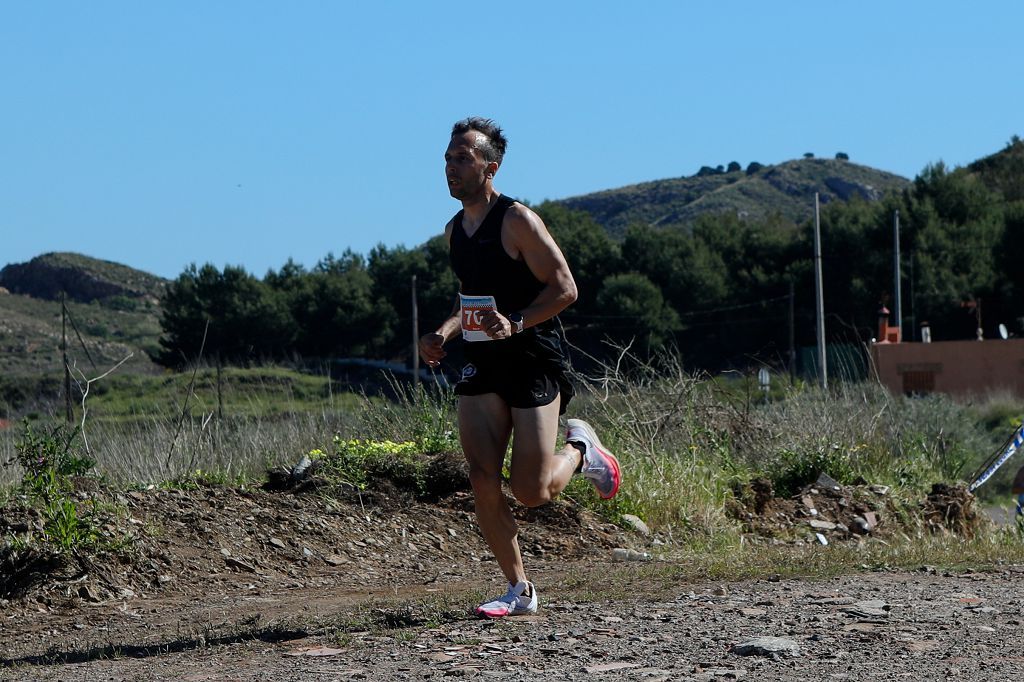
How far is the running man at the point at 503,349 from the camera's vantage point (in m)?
5.16

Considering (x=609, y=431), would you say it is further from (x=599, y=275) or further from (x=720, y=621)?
(x=599, y=275)

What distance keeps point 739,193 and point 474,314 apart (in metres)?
110

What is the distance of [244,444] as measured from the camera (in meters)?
10.0

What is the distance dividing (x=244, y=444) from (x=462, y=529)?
8.54ft

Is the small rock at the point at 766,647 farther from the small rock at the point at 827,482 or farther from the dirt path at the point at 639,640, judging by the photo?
the small rock at the point at 827,482

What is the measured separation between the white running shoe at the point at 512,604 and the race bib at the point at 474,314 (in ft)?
3.28

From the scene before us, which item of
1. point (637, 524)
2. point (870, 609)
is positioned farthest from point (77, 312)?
point (870, 609)

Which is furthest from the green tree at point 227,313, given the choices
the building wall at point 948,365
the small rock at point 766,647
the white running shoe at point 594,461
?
the small rock at point 766,647

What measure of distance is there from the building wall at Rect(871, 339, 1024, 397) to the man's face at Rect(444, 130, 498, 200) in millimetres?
34046

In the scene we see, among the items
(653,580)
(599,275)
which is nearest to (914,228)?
(599,275)

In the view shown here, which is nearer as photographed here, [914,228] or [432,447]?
[432,447]

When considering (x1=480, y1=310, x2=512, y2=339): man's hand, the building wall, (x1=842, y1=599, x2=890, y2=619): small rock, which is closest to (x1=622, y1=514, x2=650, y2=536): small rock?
(x1=842, y1=599, x2=890, y2=619): small rock

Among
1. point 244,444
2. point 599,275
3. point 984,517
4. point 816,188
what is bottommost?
point 984,517

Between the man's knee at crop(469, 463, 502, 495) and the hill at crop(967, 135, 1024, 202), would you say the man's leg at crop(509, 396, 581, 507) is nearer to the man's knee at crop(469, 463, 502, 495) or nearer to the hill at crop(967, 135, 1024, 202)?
the man's knee at crop(469, 463, 502, 495)
